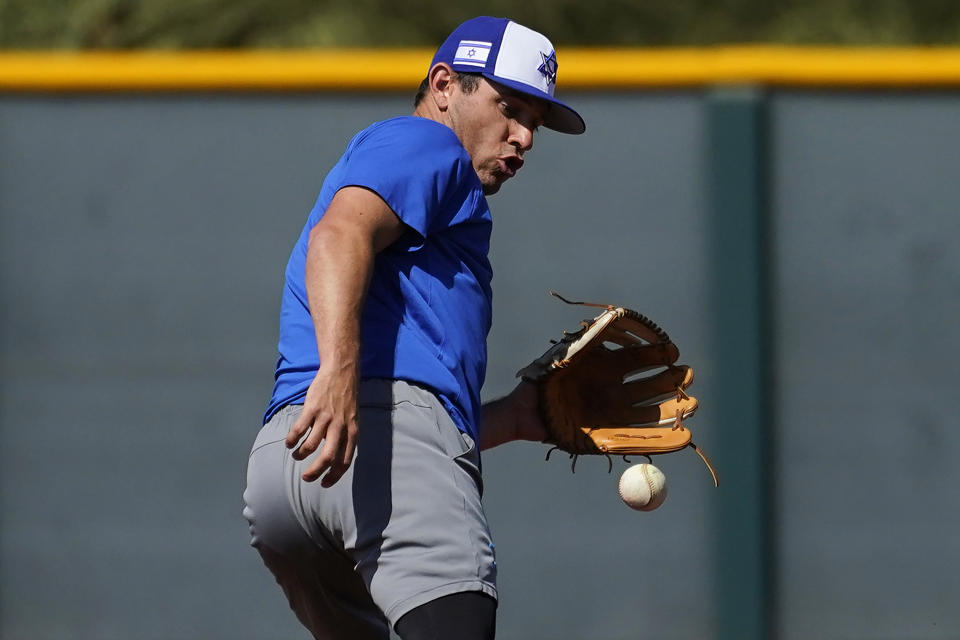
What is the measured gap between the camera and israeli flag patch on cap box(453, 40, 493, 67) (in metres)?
2.45

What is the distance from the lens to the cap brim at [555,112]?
2.43m

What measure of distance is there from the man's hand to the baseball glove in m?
0.88

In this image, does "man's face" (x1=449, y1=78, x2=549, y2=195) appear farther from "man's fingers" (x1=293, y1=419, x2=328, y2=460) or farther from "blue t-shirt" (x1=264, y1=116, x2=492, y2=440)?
"man's fingers" (x1=293, y1=419, x2=328, y2=460)

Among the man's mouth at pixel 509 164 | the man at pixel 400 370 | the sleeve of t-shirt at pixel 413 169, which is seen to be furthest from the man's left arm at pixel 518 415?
the sleeve of t-shirt at pixel 413 169

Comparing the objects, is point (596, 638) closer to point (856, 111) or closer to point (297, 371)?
point (856, 111)

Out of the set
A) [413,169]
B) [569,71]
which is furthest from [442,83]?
[569,71]

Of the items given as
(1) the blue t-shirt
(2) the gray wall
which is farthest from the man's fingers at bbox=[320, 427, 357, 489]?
(2) the gray wall

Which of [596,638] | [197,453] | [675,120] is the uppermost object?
[675,120]

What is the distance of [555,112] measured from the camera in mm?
2619

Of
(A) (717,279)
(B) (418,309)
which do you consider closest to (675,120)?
(A) (717,279)

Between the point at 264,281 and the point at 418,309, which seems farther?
the point at 264,281

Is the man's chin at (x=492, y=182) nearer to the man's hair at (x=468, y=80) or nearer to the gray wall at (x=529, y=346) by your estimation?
the man's hair at (x=468, y=80)

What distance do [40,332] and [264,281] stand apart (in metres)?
0.75

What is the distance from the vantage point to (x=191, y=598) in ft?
13.5
